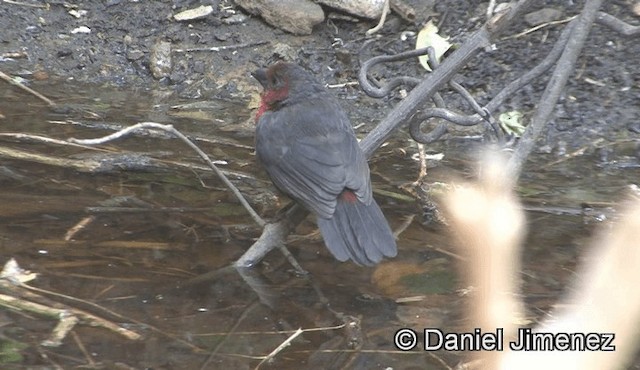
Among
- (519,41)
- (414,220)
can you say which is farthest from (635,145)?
(414,220)

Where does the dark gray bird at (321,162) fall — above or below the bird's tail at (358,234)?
above

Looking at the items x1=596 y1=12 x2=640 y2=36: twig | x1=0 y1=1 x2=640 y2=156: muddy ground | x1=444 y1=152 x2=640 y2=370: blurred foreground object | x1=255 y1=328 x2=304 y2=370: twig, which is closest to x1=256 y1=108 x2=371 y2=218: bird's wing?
x1=255 y1=328 x2=304 y2=370: twig

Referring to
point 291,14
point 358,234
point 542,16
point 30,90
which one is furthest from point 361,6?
point 358,234

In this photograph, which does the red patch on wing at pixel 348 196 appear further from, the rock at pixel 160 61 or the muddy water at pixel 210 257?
the rock at pixel 160 61

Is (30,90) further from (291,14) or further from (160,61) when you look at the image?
(291,14)

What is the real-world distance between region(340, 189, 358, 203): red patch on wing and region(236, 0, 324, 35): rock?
10.5ft

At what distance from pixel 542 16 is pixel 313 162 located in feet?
10.5

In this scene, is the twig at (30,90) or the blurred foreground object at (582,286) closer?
the blurred foreground object at (582,286)

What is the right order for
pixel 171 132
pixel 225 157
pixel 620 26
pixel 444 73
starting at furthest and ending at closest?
pixel 225 157
pixel 444 73
pixel 620 26
pixel 171 132

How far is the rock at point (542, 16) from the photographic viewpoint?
675 centimetres

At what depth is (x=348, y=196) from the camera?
13.5 feet

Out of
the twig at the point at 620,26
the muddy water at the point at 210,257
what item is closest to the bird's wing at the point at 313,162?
the muddy water at the point at 210,257

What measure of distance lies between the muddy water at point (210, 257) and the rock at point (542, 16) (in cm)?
131

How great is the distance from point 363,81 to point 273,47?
277cm
